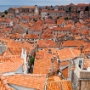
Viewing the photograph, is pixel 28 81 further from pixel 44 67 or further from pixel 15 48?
pixel 15 48

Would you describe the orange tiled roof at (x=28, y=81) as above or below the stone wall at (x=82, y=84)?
above

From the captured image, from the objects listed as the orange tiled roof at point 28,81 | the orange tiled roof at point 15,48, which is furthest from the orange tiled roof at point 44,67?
the orange tiled roof at point 28,81

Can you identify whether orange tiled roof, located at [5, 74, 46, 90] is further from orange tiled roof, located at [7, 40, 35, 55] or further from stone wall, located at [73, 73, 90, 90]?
orange tiled roof, located at [7, 40, 35, 55]

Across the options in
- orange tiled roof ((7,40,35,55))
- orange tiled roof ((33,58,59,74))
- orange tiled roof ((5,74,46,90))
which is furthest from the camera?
orange tiled roof ((7,40,35,55))

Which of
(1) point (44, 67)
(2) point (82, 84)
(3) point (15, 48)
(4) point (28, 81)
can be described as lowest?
(1) point (44, 67)

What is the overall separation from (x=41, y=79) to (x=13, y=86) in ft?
7.11

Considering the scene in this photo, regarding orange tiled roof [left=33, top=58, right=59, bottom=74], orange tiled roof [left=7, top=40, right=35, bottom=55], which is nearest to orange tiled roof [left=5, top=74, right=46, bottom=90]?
orange tiled roof [left=33, top=58, right=59, bottom=74]

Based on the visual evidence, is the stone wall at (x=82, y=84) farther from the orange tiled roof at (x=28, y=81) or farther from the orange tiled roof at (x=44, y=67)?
the orange tiled roof at (x=44, y=67)

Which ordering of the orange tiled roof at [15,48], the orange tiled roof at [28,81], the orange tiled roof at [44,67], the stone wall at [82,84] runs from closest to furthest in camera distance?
the orange tiled roof at [28,81]
the stone wall at [82,84]
the orange tiled roof at [44,67]
the orange tiled roof at [15,48]

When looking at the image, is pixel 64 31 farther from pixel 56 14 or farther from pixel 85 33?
pixel 56 14

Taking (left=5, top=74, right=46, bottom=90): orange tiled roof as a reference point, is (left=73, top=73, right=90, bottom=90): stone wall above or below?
below

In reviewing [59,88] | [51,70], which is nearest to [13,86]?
[59,88]

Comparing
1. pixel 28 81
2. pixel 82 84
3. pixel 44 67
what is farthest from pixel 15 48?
pixel 28 81

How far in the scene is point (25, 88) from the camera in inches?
Answer: 517
